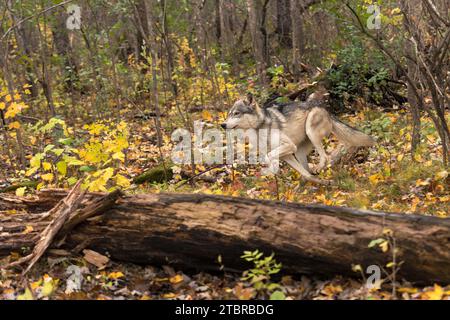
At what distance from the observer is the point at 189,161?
1090 cm

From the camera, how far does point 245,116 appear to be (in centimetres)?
949

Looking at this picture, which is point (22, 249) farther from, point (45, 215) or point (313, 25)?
point (313, 25)

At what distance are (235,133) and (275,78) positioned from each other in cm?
336

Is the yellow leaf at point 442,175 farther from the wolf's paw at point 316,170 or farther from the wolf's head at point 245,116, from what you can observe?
the wolf's head at point 245,116

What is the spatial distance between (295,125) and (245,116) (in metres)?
0.87

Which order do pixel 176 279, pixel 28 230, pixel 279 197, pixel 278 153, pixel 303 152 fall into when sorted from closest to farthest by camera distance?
pixel 176 279, pixel 28 230, pixel 279 197, pixel 278 153, pixel 303 152

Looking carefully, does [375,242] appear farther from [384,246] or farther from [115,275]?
[115,275]

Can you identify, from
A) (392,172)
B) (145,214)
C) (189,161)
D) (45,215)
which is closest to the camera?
(145,214)

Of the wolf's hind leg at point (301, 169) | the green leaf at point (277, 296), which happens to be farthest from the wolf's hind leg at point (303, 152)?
the green leaf at point (277, 296)

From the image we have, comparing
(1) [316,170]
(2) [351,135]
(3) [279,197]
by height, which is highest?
(2) [351,135]

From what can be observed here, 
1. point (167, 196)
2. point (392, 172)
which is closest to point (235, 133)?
point (392, 172)

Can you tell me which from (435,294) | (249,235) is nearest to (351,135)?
(249,235)

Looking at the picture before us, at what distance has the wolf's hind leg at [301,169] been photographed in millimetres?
9344

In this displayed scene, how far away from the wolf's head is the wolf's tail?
1.27 meters
